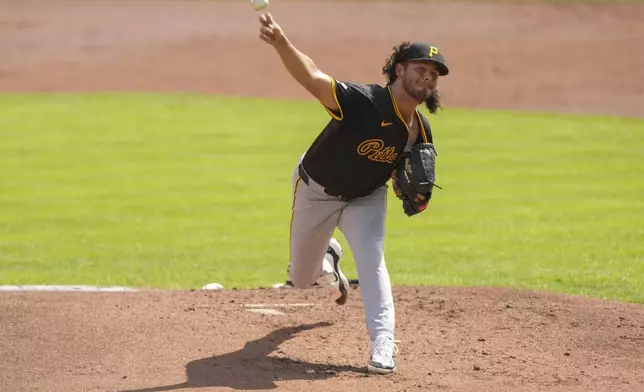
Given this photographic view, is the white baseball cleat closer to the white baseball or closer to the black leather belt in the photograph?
the black leather belt

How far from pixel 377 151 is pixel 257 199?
6.89 metres

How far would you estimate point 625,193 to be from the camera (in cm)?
1298

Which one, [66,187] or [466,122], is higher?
[466,122]

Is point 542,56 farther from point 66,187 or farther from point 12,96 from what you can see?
point 66,187

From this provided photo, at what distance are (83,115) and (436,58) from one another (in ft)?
42.8

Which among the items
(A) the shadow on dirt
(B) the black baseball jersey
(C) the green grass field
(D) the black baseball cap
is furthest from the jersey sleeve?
(C) the green grass field

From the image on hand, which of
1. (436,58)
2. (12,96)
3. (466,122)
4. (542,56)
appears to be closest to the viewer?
(436,58)

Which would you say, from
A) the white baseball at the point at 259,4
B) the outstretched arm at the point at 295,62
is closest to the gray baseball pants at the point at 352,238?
the outstretched arm at the point at 295,62

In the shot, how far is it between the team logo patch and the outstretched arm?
338 millimetres

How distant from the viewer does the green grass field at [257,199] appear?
9797 mm

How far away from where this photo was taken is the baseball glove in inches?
236

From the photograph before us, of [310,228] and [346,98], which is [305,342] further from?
[346,98]

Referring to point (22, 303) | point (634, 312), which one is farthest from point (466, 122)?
point (22, 303)

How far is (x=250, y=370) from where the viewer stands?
19.3 feet
